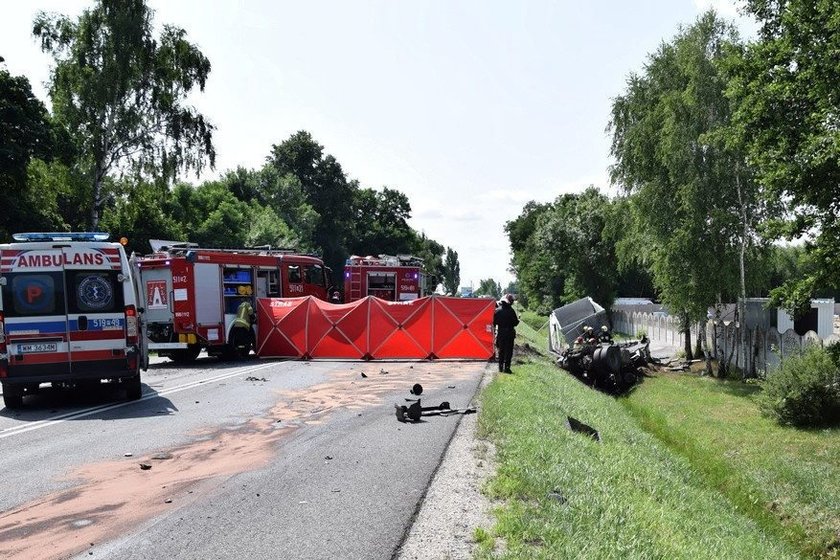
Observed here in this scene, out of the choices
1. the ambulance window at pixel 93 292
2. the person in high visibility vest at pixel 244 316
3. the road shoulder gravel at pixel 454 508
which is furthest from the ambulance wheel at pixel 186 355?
the road shoulder gravel at pixel 454 508

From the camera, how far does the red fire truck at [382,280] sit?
2886cm

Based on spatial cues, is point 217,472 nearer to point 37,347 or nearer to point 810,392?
point 37,347

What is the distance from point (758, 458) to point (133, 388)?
11.3m

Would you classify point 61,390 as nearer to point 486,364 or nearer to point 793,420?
point 486,364

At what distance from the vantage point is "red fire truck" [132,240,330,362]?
1873 centimetres

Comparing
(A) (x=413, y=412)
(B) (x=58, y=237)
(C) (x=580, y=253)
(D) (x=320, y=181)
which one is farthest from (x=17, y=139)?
(D) (x=320, y=181)

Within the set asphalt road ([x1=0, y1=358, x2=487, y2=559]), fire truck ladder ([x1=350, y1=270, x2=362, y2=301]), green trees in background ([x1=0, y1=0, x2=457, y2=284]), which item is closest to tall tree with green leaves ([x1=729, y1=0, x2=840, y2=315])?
asphalt road ([x1=0, y1=358, x2=487, y2=559])

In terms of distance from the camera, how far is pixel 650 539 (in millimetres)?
5754

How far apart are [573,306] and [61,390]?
69.6 feet

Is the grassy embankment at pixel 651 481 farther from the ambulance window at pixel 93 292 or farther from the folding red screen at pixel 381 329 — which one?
the ambulance window at pixel 93 292

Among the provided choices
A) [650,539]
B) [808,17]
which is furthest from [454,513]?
[808,17]

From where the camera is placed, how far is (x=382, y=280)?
29.0 metres

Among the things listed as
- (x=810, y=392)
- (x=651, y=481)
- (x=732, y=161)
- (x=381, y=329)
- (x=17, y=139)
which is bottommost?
(x=810, y=392)

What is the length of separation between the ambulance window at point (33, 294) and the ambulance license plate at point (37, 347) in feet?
1.56
